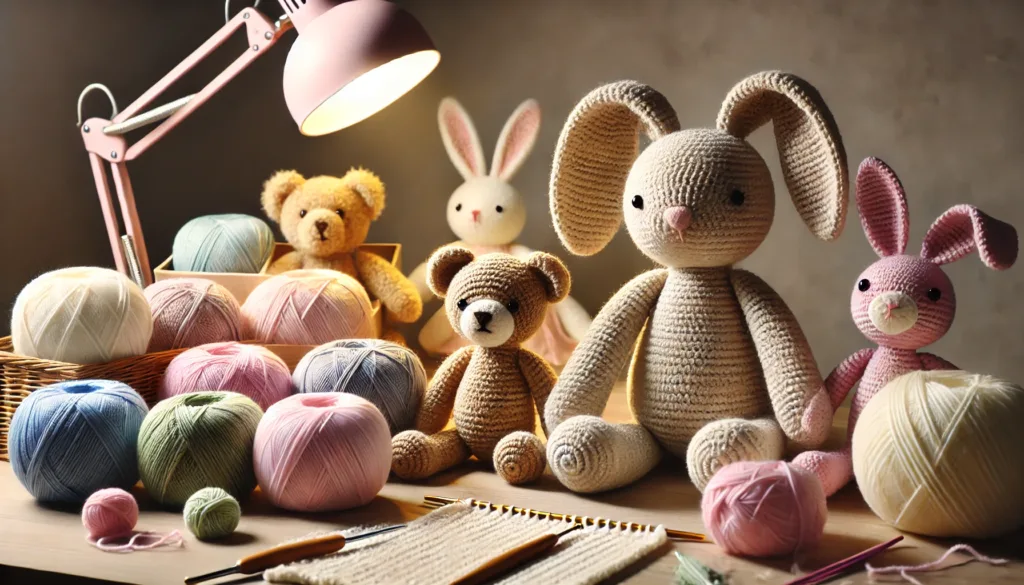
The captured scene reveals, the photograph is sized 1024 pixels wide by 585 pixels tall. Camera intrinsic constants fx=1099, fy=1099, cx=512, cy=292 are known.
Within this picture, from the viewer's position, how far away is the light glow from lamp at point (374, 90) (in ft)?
3.93

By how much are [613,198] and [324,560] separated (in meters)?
0.46

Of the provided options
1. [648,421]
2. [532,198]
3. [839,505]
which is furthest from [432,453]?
[532,198]

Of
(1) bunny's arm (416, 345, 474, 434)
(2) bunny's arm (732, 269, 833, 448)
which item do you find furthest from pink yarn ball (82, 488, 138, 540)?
(2) bunny's arm (732, 269, 833, 448)

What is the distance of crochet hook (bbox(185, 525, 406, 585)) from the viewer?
76 centimetres

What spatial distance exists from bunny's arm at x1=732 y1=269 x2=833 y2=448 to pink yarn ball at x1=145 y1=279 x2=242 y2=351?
541 millimetres

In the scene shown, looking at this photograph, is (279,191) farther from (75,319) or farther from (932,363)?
(932,363)

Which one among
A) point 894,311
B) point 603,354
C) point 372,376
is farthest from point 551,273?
point 894,311

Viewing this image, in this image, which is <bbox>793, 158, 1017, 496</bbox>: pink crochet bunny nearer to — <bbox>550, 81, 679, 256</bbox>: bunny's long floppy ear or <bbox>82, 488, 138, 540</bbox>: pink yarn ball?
<bbox>550, 81, 679, 256</bbox>: bunny's long floppy ear

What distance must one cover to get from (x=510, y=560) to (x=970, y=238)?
1.65 ft

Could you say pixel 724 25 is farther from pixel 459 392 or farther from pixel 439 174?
pixel 459 392

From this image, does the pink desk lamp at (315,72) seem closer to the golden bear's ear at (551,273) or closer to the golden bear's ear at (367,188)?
the golden bear's ear at (367,188)

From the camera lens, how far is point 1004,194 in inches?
49.2

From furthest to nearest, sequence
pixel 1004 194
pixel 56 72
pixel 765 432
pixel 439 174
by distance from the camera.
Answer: pixel 439 174 → pixel 56 72 → pixel 1004 194 → pixel 765 432

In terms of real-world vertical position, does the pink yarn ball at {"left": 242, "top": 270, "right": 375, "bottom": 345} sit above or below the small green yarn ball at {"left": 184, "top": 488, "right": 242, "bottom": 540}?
above
